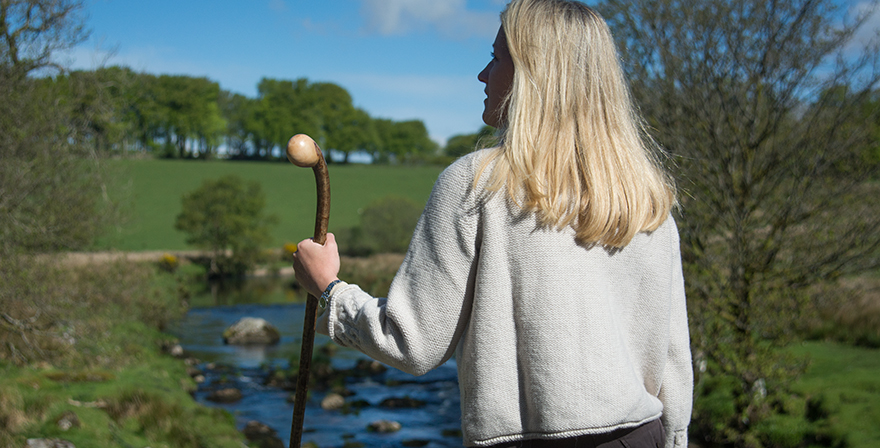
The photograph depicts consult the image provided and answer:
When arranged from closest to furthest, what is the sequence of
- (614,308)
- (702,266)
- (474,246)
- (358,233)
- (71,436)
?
(474,246), (614,308), (71,436), (702,266), (358,233)

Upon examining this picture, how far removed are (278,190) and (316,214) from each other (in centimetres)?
5461

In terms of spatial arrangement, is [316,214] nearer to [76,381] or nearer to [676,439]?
[676,439]

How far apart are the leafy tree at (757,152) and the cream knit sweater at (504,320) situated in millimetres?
7146

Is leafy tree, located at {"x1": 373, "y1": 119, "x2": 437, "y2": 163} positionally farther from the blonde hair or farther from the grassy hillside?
the blonde hair

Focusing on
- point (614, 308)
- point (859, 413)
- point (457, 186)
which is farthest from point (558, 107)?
point (859, 413)

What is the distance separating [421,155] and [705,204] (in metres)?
70.2

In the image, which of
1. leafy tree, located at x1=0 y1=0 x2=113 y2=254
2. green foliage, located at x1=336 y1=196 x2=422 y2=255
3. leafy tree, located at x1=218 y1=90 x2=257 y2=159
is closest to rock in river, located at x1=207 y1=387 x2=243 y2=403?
leafy tree, located at x1=0 y1=0 x2=113 y2=254

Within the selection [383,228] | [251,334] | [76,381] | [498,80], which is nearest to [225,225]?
[383,228]

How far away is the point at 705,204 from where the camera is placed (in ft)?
28.7

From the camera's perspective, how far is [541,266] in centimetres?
140

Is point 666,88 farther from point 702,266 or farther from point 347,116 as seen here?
point 347,116

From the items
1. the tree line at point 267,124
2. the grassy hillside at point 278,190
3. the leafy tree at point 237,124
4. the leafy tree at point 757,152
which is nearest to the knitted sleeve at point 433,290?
the leafy tree at point 757,152

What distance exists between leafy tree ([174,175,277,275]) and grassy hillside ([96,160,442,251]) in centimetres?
453

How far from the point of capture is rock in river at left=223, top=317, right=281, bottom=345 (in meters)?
20.0
